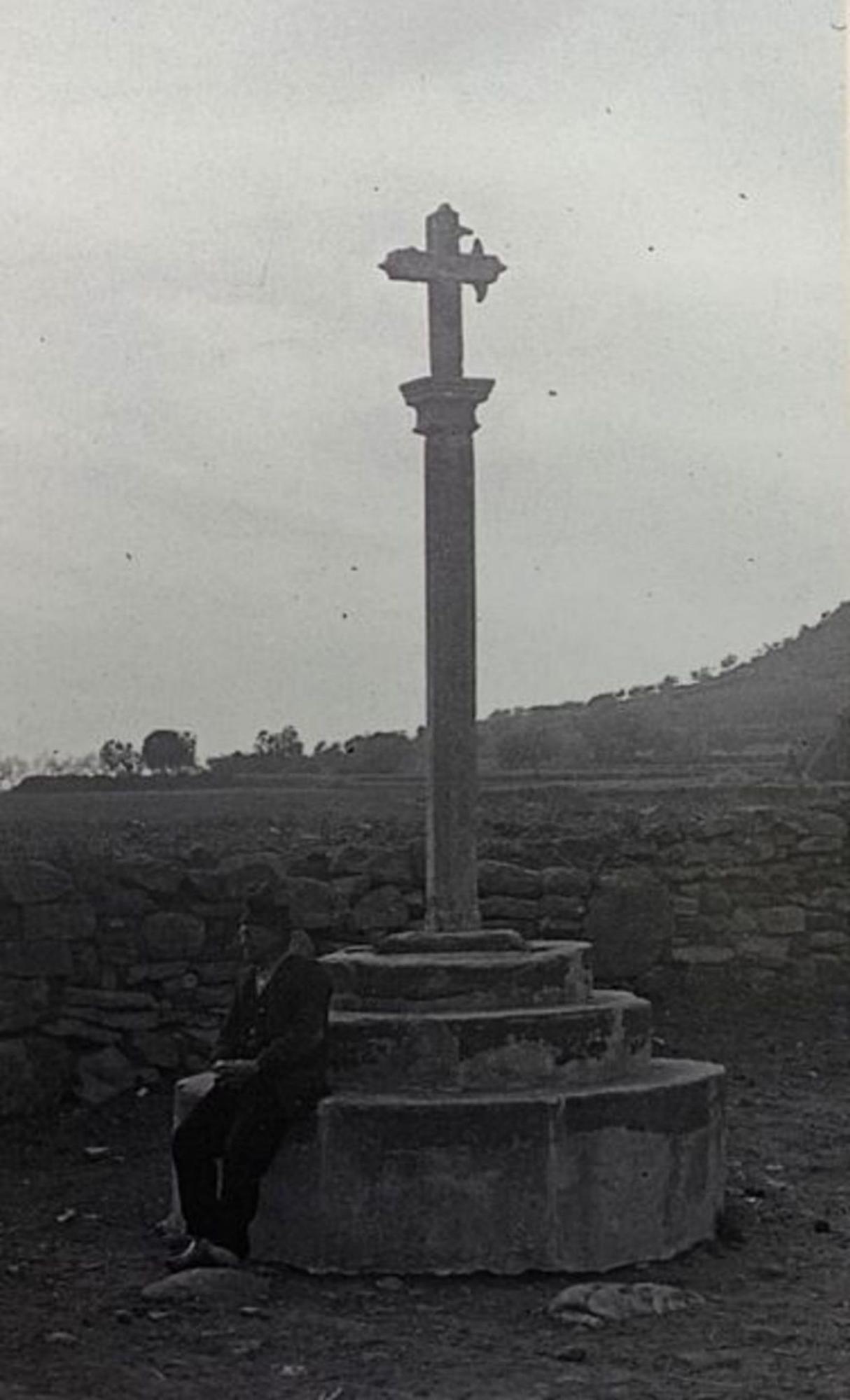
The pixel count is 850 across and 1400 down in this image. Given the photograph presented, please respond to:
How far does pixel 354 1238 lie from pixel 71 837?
615 centimetres

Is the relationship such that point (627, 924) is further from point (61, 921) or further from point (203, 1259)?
point (203, 1259)

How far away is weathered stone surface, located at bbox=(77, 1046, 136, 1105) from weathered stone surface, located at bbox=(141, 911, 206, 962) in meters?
0.54

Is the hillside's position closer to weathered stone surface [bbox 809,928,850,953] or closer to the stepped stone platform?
weathered stone surface [bbox 809,928,850,953]

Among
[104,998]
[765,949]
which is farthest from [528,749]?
[104,998]

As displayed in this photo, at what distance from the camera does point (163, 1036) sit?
9922 millimetres

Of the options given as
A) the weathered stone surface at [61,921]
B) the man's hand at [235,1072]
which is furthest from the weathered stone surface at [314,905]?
the man's hand at [235,1072]

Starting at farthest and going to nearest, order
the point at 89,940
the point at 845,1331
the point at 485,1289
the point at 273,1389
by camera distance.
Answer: the point at 89,940 < the point at 485,1289 < the point at 845,1331 < the point at 273,1389

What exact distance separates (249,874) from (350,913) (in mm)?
611

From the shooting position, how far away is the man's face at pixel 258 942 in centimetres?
799

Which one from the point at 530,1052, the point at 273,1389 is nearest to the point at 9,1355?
the point at 273,1389

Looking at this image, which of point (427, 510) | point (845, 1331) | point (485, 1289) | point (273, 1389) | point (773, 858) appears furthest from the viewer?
point (773, 858)

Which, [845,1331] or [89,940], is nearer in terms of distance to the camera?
[845,1331]

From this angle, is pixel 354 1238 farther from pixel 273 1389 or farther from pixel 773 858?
pixel 773 858

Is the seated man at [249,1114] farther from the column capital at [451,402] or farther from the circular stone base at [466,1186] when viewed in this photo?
the column capital at [451,402]
